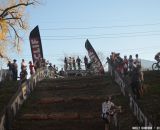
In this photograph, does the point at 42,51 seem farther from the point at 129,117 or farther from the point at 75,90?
the point at 129,117

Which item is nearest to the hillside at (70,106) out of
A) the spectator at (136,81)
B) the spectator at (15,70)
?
the spectator at (136,81)

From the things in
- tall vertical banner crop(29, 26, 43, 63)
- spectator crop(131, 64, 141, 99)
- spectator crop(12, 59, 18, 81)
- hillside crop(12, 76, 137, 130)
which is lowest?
hillside crop(12, 76, 137, 130)

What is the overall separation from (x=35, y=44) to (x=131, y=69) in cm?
1295

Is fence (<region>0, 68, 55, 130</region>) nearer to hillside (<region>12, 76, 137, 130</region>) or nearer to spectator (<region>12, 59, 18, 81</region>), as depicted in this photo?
hillside (<region>12, 76, 137, 130</region>)

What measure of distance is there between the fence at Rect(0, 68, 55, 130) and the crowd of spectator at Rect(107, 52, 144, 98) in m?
5.65

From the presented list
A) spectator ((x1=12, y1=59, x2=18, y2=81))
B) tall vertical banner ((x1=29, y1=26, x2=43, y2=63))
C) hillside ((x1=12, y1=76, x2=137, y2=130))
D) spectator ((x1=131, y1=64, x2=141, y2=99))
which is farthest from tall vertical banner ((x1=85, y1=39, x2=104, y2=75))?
spectator ((x1=131, y1=64, x2=141, y2=99))

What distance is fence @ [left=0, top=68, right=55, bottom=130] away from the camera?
22244 mm

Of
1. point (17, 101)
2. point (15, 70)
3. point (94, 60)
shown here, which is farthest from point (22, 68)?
point (94, 60)

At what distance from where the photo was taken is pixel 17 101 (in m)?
25.1

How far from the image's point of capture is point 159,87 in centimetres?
2858

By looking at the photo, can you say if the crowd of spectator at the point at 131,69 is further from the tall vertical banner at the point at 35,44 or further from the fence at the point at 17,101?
the tall vertical banner at the point at 35,44

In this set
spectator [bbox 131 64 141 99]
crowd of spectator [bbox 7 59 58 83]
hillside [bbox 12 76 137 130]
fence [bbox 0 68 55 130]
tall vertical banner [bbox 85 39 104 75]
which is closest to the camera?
fence [bbox 0 68 55 130]

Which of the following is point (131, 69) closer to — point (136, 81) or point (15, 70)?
point (136, 81)

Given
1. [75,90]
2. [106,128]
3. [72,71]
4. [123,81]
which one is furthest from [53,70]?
[106,128]
